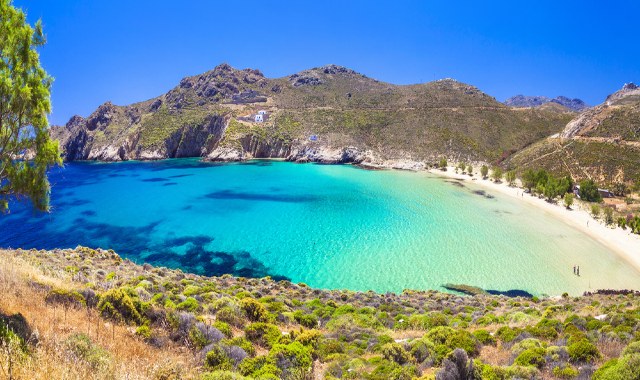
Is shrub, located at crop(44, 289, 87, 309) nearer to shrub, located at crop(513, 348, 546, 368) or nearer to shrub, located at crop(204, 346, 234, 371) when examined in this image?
shrub, located at crop(204, 346, 234, 371)

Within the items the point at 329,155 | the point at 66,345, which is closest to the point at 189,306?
the point at 66,345

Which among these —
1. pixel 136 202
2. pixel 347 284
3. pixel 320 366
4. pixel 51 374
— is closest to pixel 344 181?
pixel 136 202

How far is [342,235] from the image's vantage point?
34.3 meters

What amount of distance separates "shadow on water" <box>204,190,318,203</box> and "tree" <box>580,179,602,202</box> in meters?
42.7

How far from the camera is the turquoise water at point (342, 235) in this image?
2645cm

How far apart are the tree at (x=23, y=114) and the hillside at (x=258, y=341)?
2880 millimetres

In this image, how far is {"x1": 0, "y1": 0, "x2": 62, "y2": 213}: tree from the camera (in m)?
6.71

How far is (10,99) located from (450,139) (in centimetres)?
9928

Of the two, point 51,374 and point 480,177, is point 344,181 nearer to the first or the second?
point 480,177

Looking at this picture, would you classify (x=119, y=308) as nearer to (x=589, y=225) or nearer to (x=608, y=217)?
(x=589, y=225)

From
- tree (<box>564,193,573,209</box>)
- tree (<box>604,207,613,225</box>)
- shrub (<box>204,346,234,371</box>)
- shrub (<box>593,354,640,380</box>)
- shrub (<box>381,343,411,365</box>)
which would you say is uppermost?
tree (<box>564,193,573,209</box>)

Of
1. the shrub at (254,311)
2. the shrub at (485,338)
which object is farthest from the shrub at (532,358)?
the shrub at (254,311)

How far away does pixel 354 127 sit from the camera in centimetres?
10938


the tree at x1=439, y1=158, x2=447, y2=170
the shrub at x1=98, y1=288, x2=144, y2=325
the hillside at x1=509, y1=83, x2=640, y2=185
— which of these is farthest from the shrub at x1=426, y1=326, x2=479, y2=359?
the tree at x1=439, y1=158, x2=447, y2=170
